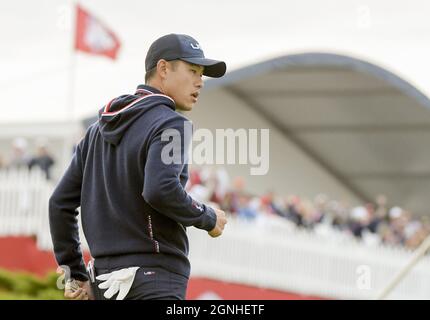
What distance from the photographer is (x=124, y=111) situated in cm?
412

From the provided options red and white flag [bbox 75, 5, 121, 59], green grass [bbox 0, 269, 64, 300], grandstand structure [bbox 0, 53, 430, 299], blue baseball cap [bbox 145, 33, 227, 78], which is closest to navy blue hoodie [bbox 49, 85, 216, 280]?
blue baseball cap [bbox 145, 33, 227, 78]

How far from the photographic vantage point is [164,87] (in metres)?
4.22

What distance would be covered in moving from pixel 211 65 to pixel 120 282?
850 mm

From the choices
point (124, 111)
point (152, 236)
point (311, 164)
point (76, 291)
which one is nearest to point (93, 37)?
point (311, 164)

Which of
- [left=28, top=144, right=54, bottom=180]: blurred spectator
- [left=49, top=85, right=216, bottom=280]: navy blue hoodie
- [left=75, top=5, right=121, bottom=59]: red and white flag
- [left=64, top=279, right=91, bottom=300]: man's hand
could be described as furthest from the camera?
[left=75, top=5, right=121, bottom=59]: red and white flag

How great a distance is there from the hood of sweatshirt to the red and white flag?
15.3 metres

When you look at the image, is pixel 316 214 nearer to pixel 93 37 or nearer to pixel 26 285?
pixel 93 37

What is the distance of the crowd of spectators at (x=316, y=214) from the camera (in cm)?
1775

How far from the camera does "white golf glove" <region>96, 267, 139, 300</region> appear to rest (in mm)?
4078

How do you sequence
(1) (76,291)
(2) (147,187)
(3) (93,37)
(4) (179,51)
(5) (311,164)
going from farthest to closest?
(5) (311,164)
(3) (93,37)
(1) (76,291)
(4) (179,51)
(2) (147,187)

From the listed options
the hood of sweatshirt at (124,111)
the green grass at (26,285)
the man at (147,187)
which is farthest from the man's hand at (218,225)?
the green grass at (26,285)

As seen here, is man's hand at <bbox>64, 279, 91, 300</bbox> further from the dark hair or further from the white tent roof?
the white tent roof

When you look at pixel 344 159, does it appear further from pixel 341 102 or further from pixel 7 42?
pixel 7 42

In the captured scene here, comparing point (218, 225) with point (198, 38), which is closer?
point (218, 225)
